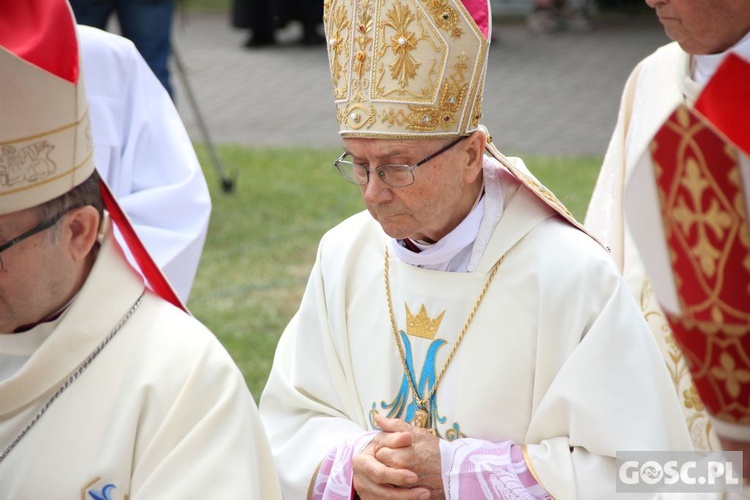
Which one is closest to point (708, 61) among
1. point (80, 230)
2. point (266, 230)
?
point (80, 230)

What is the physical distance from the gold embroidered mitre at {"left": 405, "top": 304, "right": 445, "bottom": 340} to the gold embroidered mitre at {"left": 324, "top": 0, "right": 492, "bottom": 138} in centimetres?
48

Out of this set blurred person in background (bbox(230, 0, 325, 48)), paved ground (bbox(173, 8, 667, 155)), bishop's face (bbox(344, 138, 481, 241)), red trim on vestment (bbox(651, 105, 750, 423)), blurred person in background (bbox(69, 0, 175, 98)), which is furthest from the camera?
blurred person in background (bbox(230, 0, 325, 48))

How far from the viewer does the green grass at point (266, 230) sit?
6879 millimetres

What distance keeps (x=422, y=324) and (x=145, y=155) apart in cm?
182

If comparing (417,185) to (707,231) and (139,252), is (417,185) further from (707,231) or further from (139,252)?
(707,231)

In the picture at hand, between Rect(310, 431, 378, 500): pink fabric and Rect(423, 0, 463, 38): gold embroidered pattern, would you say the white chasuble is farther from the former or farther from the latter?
Rect(423, 0, 463, 38): gold embroidered pattern

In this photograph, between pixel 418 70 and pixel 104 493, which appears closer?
pixel 104 493

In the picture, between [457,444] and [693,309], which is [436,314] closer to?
[457,444]

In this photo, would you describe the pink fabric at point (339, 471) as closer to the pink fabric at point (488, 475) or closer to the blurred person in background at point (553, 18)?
the pink fabric at point (488, 475)

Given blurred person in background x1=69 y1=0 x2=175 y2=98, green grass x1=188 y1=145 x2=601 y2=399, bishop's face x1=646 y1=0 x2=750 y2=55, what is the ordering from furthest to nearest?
blurred person in background x1=69 y1=0 x2=175 y2=98 < green grass x1=188 y1=145 x2=601 y2=399 < bishop's face x1=646 y1=0 x2=750 y2=55

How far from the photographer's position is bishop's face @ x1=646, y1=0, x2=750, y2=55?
3.45 m

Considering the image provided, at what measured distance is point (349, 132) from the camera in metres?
3.08

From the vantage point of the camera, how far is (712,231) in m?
1.69

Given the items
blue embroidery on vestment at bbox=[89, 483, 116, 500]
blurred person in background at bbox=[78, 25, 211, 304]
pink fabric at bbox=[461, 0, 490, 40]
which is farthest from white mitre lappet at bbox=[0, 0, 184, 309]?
blurred person in background at bbox=[78, 25, 211, 304]
